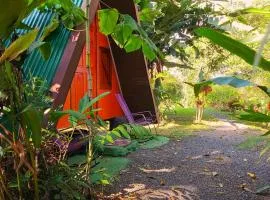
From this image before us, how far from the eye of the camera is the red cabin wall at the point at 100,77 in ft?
23.6

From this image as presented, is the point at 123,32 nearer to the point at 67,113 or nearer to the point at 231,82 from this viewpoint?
the point at 67,113

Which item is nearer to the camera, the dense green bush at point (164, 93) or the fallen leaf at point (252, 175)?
the fallen leaf at point (252, 175)

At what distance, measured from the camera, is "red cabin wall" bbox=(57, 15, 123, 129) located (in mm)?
7191

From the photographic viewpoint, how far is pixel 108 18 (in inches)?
125

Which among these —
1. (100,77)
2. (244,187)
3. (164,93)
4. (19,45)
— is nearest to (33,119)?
(19,45)

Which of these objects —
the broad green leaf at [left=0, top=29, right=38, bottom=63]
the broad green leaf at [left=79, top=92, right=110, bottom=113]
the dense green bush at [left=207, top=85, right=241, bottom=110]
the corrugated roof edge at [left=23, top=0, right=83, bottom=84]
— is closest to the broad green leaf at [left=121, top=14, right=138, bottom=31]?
the broad green leaf at [left=79, top=92, right=110, bottom=113]

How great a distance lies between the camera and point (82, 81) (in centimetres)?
730

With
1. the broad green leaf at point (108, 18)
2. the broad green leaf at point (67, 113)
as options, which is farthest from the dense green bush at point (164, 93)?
the broad green leaf at point (67, 113)

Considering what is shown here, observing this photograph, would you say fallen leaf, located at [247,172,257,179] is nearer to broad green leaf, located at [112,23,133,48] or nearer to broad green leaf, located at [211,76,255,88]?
broad green leaf, located at [112,23,133,48]

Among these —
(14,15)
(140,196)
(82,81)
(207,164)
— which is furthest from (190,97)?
(14,15)

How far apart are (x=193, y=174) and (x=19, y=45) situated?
131 inches

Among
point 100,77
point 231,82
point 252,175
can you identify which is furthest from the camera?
point 100,77

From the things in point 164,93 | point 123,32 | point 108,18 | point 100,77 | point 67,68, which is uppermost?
point 108,18

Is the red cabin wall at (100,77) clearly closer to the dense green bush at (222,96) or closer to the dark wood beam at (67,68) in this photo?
the dark wood beam at (67,68)
